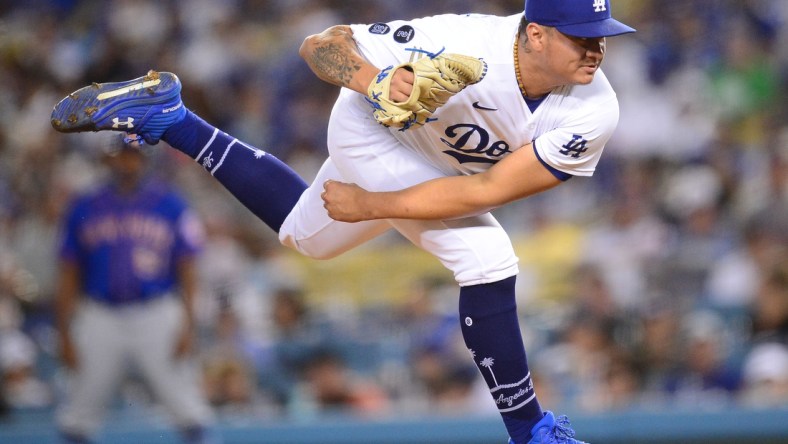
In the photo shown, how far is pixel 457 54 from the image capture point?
3.55m

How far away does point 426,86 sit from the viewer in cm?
343

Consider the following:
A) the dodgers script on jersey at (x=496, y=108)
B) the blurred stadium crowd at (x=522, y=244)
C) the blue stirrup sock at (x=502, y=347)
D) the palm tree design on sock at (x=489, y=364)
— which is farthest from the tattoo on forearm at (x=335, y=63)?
the blurred stadium crowd at (x=522, y=244)

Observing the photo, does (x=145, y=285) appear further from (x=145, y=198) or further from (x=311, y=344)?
(x=311, y=344)

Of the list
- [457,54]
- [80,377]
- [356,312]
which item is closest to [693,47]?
[356,312]

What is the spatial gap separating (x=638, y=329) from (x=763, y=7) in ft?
11.0

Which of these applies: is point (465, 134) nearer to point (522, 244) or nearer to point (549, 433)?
point (549, 433)

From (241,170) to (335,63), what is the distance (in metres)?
0.65

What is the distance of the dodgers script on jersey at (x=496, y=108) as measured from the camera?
369 centimetres

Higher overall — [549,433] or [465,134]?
[465,134]

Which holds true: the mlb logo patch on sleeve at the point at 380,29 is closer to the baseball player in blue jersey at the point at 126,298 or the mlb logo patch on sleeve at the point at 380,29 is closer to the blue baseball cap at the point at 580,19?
the blue baseball cap at the point at 580,19

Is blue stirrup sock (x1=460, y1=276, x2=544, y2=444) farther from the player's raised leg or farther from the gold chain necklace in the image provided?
the player's raised leg

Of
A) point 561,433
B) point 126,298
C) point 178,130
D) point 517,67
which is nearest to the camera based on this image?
point 517,67

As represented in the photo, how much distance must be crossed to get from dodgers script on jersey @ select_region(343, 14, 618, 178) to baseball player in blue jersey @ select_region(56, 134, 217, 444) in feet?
9.05

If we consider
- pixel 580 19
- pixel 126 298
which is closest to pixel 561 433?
pixel 580 19
